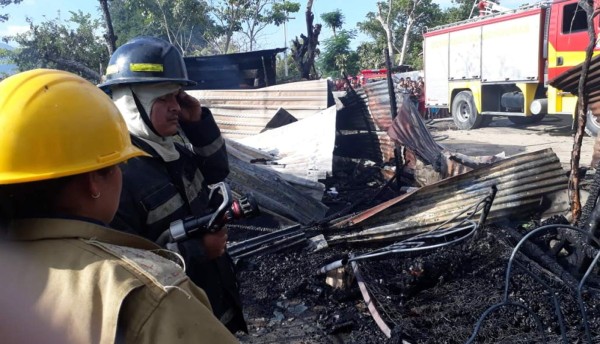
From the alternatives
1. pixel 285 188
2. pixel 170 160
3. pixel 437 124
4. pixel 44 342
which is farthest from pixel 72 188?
pixel 437 124

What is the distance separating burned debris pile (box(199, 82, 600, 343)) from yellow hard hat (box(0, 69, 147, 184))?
74.6 inches

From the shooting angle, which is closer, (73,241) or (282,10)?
(73,241)

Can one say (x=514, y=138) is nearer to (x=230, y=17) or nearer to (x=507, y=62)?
(x=507, y=62)

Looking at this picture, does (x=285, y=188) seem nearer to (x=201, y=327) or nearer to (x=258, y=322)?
(x=258, y=322)

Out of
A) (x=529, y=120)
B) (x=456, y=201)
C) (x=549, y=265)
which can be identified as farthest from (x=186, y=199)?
(x=529, y=120)

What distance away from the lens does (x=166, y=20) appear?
91.6 feet

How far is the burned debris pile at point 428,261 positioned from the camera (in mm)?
2938

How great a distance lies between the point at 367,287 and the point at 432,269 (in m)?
0.55

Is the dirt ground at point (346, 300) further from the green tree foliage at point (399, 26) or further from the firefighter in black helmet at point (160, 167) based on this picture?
the green tree foliage at point (399, 26)

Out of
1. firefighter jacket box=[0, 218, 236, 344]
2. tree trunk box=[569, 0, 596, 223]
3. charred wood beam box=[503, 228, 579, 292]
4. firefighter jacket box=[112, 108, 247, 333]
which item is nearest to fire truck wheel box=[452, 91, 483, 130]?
tree trunk box=[569, 0, 596, 223]


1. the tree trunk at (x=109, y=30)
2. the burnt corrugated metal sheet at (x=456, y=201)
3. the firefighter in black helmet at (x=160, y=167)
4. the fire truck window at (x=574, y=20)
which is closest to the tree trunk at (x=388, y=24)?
the fire truck window at (x=574, y=20)

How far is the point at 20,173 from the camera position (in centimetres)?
92

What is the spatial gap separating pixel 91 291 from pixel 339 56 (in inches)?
1194

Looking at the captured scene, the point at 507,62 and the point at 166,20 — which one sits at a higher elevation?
the point at 166,20
